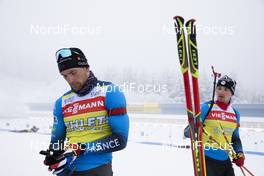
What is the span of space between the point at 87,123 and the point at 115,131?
138mm

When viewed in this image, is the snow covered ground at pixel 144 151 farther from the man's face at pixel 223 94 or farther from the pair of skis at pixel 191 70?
the pair of skis at pixel 191 70

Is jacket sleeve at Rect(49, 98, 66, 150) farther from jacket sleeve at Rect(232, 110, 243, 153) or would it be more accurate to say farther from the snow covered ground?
the snow covered ground

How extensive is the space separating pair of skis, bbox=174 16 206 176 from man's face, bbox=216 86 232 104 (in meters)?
0.35

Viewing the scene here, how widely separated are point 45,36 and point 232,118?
7045 millimetres

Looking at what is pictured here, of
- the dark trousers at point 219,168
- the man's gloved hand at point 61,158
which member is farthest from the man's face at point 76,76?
the dark trousers at point 219,168

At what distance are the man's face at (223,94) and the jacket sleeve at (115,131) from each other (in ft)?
3.29

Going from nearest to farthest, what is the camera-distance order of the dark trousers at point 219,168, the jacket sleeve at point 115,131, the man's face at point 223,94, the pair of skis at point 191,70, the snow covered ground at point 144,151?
1. the jacket sleeve at point 115,131
2. the pair of skis at point 191,70
3. the dark trousers at point 219,168
4. the man's face at point 223,94
5. the snow covered ground at point 144,151

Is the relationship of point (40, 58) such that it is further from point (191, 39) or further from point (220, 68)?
point (191, 39)

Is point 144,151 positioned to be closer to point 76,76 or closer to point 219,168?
point 219,168

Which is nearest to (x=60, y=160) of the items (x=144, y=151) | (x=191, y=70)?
(x=191, y=70)

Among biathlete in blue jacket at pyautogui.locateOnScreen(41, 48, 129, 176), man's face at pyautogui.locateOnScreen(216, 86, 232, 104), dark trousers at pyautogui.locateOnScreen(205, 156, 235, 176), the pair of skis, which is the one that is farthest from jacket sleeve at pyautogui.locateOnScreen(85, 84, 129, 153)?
man's face at pyautogui.locateOnScreen(216, 86, 232, 104)

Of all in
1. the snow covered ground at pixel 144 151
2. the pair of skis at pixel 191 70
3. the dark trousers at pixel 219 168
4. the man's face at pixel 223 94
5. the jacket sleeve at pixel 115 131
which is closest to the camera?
the jacket sleeve at pixel 115 131

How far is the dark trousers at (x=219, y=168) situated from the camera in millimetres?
1828

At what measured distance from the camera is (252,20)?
5.71 m
